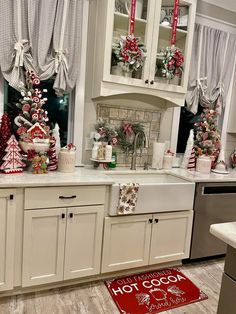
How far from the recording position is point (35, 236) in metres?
1.93

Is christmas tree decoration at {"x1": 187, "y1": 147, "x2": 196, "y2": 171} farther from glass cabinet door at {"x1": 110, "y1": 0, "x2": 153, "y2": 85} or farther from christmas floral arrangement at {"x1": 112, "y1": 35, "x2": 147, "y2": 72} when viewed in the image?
christmas floral arrangement at {"x1": 112, "y1": 35, "x2": 147, "y2": 72}

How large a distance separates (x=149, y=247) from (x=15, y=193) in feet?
4.06

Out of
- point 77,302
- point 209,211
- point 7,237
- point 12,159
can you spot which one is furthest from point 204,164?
point 7,237

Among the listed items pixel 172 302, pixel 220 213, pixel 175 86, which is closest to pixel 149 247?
pixel 172 302

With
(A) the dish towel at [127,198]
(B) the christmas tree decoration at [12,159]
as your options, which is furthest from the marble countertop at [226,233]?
(B) the christmas tree decoration at [12,159]

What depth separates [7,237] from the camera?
1852 millimetres

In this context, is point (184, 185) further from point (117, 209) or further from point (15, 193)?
point (15, 193)

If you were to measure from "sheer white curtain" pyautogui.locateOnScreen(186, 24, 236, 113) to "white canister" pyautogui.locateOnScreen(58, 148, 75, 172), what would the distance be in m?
1.54

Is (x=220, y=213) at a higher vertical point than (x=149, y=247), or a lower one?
higher

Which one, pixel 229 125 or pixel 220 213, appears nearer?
pixel 220 213

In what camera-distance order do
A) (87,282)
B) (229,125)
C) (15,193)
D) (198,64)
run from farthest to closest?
1. (229,125)
2. (198,64)
3. (87,282)
4. (15,193)

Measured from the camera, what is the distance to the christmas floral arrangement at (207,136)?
2.99m

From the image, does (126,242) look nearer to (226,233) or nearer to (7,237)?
(7,237)

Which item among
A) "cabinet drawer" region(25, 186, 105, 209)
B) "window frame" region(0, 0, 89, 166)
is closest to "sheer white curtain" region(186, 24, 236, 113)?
"window frame" region(0, 0, 89, 166)
